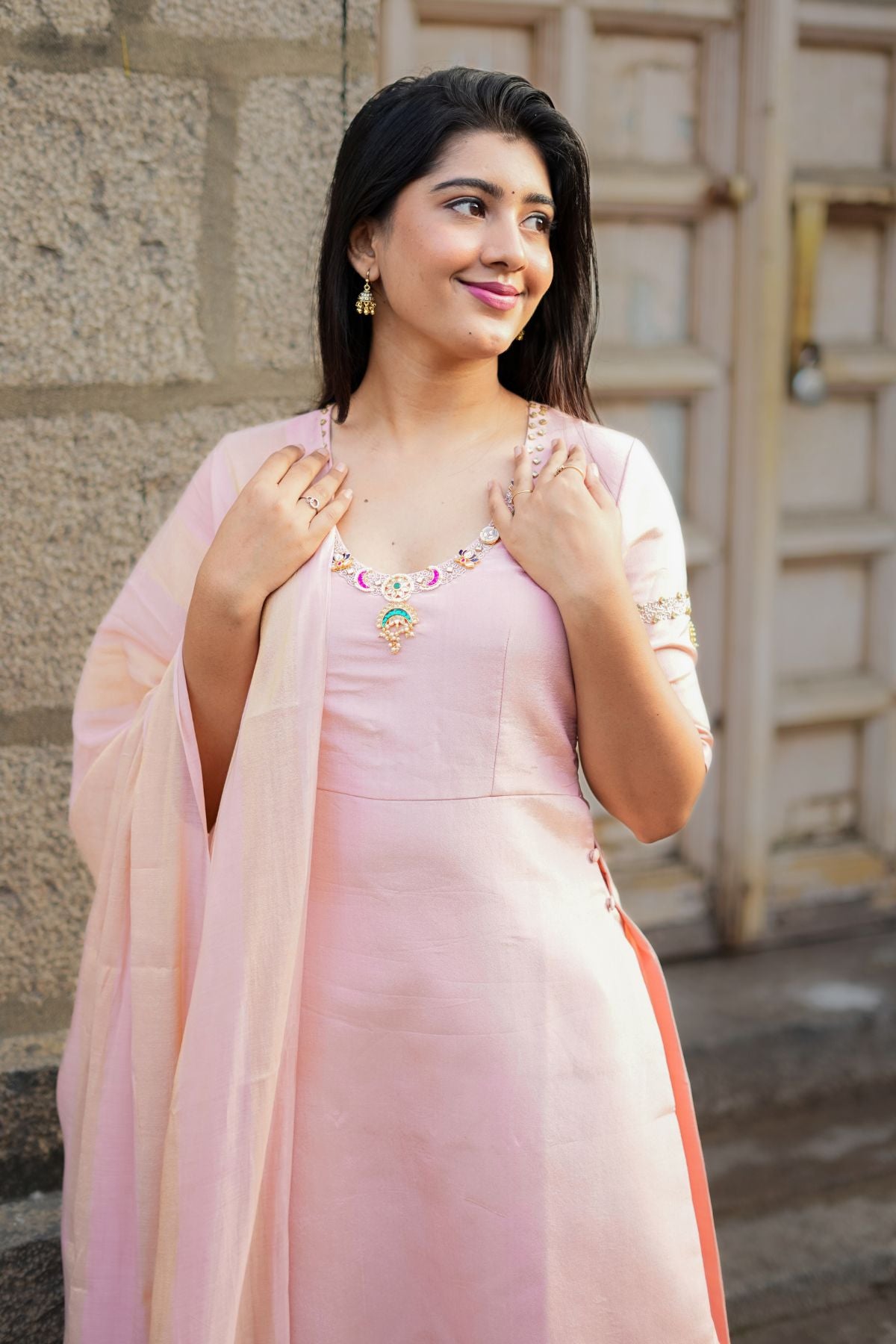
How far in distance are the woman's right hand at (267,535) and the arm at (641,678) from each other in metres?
0.30

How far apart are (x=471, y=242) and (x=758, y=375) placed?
5.90 feet

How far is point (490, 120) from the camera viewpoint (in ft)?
5.02

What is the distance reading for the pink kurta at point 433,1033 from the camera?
1521 mm

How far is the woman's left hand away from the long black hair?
22cm

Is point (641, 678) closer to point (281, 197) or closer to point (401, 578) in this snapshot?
point (401, 578)

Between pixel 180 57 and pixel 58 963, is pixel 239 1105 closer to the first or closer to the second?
pixel 58 963

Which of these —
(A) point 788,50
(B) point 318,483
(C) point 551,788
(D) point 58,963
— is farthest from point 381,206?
(A) point 788,50

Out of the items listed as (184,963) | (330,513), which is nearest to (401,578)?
(330,513)

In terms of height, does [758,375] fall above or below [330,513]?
above

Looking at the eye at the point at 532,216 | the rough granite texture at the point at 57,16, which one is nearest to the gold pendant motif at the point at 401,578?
the eye at the point at 532,216

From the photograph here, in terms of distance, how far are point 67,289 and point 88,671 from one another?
67cm

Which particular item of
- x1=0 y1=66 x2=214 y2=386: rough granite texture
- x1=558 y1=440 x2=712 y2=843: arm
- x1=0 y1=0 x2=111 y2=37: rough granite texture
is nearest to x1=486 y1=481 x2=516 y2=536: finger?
x1=558 y1=440 x2=712 y2=843: arm

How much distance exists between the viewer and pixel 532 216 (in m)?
1.57

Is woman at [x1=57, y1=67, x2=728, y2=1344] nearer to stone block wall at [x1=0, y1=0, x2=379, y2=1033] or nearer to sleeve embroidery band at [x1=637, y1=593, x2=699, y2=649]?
sleeve embroidery band at [x1=637, y1=593, x2=699, y2=649]
